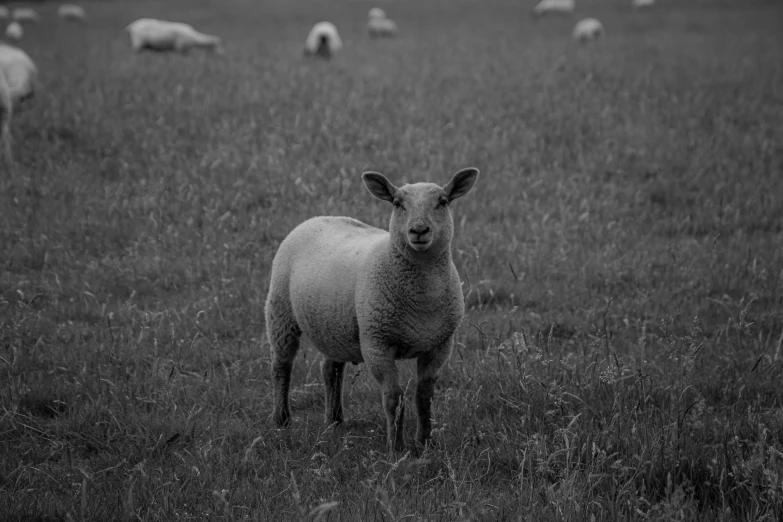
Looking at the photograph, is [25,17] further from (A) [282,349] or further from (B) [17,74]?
(A) [282,349]

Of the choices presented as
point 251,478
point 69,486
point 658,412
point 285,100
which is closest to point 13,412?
point 69,486

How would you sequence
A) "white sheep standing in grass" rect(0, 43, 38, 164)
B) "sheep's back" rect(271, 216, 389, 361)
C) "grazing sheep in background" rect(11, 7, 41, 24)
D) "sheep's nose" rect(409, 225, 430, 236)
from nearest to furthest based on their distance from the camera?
"sheep's nose" rect(409, 225, 430, 236) → "sheep's back" rect(271, 216, 389, 361) → "white sheep standing in grass" rect(0, 43, 38, 164) → "grazing sheep in background" rect(11, 7, 41, 24)

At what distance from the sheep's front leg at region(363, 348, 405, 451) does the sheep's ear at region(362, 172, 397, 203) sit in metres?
1.08

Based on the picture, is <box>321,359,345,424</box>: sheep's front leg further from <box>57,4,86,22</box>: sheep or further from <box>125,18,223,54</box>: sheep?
<box>57,4,86,22</box>: sheep

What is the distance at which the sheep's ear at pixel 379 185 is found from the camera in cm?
525

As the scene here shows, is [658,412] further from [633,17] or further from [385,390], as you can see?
[633,17]

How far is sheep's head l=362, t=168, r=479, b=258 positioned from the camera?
492 cm

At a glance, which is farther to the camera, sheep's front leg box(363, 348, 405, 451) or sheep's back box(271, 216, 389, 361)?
sheep's back box(271, 216, 389, 361)

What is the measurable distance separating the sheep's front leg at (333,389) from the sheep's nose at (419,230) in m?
1.55

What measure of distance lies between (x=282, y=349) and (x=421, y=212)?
1.72 m

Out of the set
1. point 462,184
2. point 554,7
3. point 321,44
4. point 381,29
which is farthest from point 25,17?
point 462,184

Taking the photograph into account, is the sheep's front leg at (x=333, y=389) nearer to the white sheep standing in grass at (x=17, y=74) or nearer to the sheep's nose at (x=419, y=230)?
the sheep's nose at (x=419, y=230)

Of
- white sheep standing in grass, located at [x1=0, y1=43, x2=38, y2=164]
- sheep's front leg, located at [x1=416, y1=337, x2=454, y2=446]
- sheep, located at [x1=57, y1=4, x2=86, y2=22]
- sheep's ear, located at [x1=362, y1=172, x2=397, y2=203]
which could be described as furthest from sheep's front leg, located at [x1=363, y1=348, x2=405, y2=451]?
sheep, located at [x1=57, y1=4, x2=86, y2=22]

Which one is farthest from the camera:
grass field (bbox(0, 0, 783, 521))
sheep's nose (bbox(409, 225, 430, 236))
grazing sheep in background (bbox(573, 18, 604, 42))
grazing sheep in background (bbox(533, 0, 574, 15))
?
Result: grazing sheep in background (bbox(533, 0, 574, 15))
